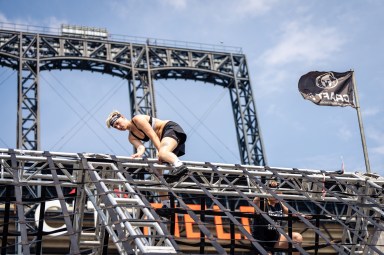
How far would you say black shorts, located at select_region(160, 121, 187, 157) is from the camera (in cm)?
1057

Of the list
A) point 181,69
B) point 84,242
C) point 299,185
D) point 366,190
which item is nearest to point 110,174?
point 84,242

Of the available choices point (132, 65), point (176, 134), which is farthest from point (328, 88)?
point (132, 65)

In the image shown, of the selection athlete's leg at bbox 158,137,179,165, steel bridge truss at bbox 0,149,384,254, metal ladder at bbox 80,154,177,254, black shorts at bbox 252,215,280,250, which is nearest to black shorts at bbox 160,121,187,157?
athlete's leg at bbox 158,137,179,165

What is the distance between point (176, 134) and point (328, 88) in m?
7.65

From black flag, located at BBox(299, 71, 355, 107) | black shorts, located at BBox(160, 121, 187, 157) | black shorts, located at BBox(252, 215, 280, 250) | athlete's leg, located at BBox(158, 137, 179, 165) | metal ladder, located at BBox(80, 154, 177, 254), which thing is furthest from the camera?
black flag, located at BBox(299, 71, 355, 107)

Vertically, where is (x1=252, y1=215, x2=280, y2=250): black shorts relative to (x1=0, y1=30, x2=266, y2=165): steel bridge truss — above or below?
below

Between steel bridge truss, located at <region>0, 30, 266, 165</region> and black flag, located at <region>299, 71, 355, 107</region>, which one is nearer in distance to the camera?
black flag, located at <region>299, 71, 355, 107</region>

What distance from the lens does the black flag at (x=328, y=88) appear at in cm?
1683

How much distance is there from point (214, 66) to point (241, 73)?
2.21 meters

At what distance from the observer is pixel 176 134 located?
10609 mm

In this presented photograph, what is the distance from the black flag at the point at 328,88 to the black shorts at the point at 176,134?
675cm

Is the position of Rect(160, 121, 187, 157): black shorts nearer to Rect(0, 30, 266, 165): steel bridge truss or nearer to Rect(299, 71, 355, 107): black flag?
Rect(299, 71, 355, 107): black flag

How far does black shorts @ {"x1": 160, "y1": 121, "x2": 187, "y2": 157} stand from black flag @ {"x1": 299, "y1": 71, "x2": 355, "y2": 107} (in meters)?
6.75

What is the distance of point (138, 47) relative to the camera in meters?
39.6
